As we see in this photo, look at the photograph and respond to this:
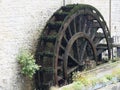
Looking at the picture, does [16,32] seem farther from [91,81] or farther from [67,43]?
[91,81]

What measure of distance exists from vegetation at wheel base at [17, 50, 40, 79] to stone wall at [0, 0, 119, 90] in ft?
0.40

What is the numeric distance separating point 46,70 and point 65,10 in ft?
6.96

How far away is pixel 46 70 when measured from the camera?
398 inches

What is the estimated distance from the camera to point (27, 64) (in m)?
9.67

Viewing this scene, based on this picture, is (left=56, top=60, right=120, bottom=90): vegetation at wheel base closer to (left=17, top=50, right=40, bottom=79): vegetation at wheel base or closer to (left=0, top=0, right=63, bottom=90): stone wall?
(left=17, top=50, right=40, bottom=79): vegetation at wheel base

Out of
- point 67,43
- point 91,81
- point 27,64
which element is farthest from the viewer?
point 67,43

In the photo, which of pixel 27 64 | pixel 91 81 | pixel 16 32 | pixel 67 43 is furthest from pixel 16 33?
pixel 91 81

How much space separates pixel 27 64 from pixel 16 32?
0.82 meters

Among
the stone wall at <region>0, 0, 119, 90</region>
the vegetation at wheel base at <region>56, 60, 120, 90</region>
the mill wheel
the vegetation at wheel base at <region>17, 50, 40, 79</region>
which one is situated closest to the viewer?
the vegetation at wheel base at <region>56, 60, 120, 90</region>

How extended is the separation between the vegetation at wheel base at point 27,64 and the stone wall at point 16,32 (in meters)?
0.12

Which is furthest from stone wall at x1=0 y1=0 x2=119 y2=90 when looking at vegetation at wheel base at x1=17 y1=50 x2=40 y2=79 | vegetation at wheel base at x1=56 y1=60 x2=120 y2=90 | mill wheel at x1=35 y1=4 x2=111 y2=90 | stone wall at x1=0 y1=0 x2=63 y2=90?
vegetation at wheel base at x1=56 y1=60 x2=120 y2=90

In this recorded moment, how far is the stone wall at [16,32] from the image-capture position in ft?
30.5

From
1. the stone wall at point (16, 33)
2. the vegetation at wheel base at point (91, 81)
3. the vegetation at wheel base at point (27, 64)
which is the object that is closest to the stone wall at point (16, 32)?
the stone wall at point (16, 33)

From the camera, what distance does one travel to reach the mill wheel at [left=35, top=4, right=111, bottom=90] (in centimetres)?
1024
